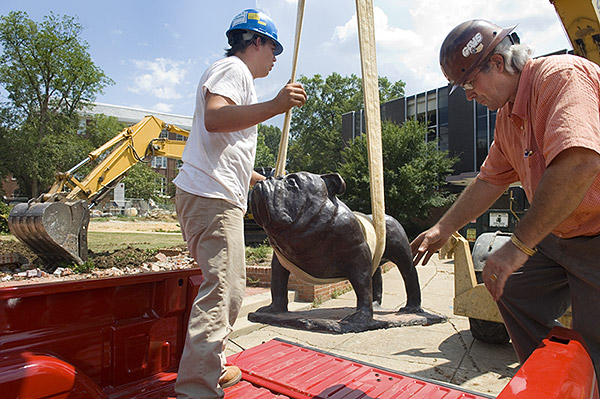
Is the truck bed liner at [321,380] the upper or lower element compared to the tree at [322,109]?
lower

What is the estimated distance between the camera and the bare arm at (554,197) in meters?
1.29

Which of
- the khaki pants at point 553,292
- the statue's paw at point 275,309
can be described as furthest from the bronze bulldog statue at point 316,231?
the khaki pants at point 553,292

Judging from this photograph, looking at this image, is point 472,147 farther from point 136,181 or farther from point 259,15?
point 136,181

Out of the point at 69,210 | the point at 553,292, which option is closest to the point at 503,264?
the point at 553,292

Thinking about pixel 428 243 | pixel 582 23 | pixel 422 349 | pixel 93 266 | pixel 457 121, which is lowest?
pixel 422 349

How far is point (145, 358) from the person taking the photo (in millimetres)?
2246

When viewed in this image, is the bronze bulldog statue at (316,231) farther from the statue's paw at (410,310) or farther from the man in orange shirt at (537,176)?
the statue's paw at (410,310)

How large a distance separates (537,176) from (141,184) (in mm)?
39063

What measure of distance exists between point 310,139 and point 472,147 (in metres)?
18.3

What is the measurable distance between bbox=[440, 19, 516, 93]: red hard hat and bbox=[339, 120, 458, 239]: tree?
13.9m

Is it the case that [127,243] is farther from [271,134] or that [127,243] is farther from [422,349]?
[271,134]

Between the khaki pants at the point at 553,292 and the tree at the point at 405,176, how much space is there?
13.7 m

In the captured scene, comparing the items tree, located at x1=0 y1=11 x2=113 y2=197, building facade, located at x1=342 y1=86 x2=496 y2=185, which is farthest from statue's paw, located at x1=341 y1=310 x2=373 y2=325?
tree, located at x1=0 y1=11 x2=113 y2=197

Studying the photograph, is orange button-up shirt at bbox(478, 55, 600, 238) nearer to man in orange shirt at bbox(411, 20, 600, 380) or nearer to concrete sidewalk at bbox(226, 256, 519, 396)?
man in orange shirt at bbox(411, 20, 600, 380)
